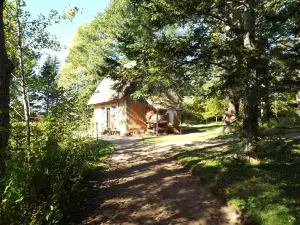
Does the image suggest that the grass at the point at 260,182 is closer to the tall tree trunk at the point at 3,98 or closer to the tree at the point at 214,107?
the tall tree trunk at the point at 3,98

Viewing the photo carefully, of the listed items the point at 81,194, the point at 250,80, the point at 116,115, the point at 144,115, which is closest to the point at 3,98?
the point at 81,194

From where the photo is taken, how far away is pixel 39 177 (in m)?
5.05

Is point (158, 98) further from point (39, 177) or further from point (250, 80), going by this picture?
point (39, 177)

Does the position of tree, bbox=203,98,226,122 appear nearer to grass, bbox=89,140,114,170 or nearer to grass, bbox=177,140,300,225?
grass, bbox=89,140,114,170

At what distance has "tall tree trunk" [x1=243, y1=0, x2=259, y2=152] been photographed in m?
6.68

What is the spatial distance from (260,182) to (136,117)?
52.4 ft

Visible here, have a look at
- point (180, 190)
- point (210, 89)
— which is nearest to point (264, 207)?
point (180, 190)

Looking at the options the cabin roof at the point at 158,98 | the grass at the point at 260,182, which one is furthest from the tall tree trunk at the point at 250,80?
the cabin roof at the point at 158,98

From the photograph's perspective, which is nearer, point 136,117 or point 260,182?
point 260,182

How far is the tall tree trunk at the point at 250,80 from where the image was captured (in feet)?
21.9

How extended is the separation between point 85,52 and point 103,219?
3495 cm

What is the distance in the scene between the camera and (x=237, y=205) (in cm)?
515

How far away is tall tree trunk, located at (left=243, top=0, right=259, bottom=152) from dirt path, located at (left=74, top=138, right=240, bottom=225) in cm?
221

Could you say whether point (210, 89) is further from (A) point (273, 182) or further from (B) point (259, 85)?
(A) point (273, 182)
